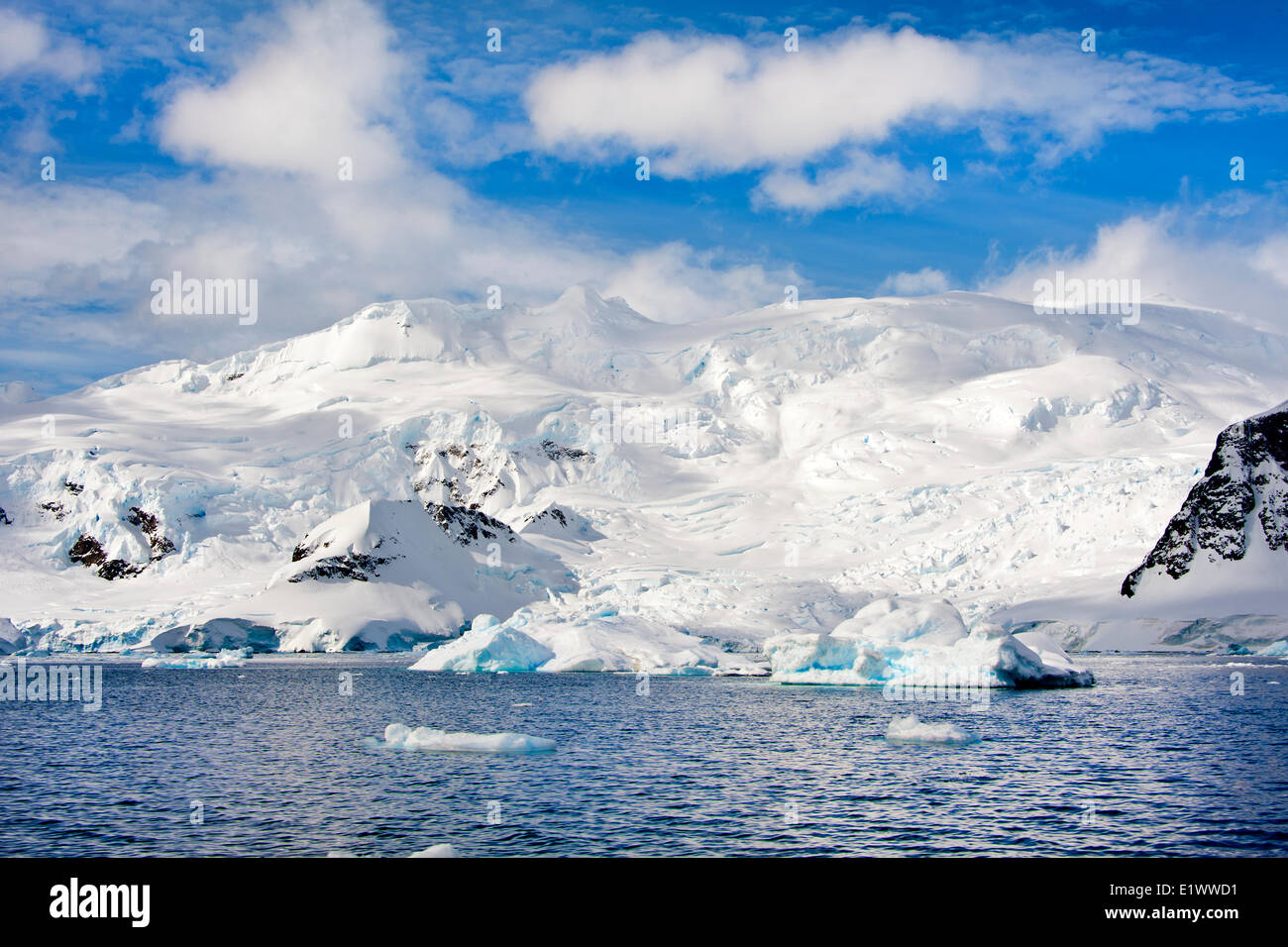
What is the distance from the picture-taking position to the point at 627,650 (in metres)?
74.8

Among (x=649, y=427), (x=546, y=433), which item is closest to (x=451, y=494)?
(x=546, y=433)

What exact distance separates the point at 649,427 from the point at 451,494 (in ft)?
117

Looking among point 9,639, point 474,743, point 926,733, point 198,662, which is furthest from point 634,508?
point 474,743

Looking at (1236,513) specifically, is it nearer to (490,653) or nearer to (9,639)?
(490,653)

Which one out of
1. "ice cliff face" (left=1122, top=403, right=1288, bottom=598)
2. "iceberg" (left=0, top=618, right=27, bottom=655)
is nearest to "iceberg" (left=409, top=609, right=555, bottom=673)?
"iceberg" (left=0, top=618, right=27, bottom=655)

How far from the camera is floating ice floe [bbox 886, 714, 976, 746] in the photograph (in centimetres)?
3472

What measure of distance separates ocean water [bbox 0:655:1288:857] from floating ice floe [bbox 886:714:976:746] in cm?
47

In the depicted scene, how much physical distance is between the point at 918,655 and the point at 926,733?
73.8 feet

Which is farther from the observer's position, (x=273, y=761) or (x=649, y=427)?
(x=649, y=427)

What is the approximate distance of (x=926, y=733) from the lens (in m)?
35.0

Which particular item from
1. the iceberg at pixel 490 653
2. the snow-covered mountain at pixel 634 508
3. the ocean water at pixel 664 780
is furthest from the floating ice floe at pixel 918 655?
the iceberg at pixel 490 653

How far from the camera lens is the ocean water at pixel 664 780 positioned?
21.5 metres

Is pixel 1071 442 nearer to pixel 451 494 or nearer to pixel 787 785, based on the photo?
pixel 451 494

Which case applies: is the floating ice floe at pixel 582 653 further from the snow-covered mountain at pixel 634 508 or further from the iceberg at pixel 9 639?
the iceberg at pixel 9 639
